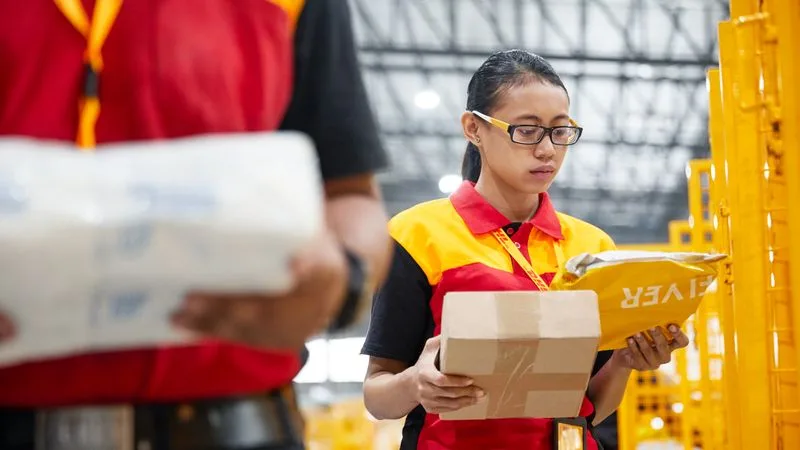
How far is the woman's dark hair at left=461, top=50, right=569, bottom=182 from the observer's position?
8.63 ft

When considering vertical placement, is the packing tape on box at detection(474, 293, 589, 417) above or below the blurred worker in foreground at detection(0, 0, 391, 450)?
below

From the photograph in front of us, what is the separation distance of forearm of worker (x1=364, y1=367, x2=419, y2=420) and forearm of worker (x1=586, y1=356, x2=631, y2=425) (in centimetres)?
51

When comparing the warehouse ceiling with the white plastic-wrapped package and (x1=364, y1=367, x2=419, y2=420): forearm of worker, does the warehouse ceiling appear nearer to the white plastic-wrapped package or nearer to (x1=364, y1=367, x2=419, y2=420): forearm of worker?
(x1=364, y1=367, x2=419, y2=420): forearm of worker

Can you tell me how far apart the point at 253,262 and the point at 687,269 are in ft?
5.41

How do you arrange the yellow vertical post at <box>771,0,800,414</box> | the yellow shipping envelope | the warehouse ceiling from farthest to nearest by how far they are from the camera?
the warehouse ceiling → the yellow vertical post at <box>771,0,800,414</box> → the yellow shipping envelope

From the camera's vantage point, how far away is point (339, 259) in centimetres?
86

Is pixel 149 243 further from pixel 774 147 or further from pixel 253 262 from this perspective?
pixel 774 147

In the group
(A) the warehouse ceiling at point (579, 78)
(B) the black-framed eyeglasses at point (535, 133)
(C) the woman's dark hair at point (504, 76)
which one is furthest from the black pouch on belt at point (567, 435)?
(A) the warehouse ceiling at point (579, 78)

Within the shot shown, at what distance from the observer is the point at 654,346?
2416 millimetres

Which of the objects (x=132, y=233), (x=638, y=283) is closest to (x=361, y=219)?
(x=132, y=233)

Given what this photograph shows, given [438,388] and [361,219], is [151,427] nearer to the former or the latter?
[361,219]

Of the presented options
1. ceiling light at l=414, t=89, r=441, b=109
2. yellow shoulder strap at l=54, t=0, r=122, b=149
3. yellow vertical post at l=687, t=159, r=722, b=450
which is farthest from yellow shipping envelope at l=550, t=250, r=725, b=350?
ceiling light at l=414, t=89, r=441, b=109

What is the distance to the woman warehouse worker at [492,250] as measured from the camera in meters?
2.36

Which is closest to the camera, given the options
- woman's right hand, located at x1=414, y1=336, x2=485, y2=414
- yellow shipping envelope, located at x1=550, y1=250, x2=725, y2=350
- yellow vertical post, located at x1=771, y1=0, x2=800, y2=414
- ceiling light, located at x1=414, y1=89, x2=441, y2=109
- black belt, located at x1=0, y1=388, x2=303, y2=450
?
black belt, located at x1=0, y1=388, x2=303, y2=450
